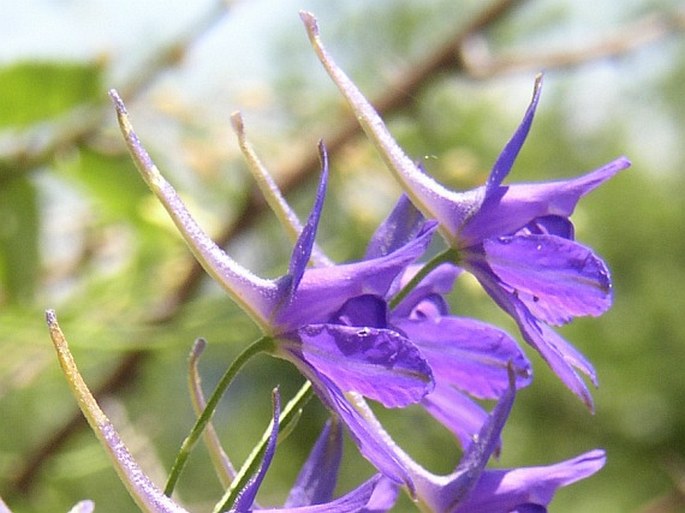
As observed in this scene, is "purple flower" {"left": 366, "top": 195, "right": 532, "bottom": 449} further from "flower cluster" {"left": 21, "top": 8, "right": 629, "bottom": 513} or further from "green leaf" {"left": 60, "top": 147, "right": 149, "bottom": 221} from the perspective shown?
"green leaf" {"left": 60, "top": 147, "right": 149, "bottom": 221}

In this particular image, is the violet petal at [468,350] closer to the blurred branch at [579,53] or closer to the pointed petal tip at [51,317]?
the pointed petal tip at [51,317]

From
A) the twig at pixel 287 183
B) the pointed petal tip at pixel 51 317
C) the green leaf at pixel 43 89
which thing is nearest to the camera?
the pointed petal tip at pixel 51 317

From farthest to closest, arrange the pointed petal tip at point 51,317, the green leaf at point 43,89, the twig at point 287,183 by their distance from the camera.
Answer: the twig at point 287,183, the green leaf at point 43,89, the pointed petal tip at point 51,317

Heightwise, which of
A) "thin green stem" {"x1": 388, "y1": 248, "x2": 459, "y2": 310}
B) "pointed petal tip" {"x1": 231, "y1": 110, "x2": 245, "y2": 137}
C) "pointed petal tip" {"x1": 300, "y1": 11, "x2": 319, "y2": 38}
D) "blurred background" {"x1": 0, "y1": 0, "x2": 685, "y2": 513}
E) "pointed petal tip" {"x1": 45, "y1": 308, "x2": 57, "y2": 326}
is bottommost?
"blurred background" {"x1": 0, "y1": 0, "x2": 685, "y2": 513}

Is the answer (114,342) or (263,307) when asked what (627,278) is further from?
(263,307)

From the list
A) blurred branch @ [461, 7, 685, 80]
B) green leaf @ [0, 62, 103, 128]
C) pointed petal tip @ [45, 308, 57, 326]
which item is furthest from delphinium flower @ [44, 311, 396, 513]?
blurred branch @ [461, 7, 685, 80]

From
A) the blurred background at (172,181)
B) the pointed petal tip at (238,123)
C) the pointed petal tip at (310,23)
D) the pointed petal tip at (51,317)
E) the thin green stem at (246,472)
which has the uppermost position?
the pointed petal tip at (310,23)

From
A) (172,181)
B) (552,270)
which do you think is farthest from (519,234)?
(172,181)

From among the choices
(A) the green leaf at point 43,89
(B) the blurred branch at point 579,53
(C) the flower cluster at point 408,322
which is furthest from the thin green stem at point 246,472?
(B) the blurred branch at point 579,53
